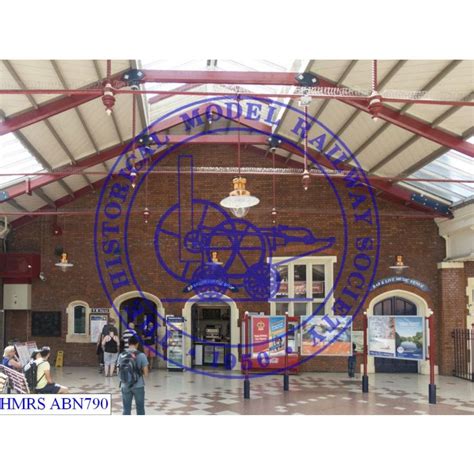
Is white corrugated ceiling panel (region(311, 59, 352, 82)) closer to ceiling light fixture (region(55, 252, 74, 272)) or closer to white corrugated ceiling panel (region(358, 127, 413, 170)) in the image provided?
white corrugated ceiling panel (region(358, 127, 413, 170))

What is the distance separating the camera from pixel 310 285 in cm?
1423

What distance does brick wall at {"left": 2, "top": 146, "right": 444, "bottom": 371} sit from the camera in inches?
561

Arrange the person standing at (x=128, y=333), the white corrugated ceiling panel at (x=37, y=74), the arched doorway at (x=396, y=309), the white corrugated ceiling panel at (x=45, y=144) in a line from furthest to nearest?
the arched doorway at (x=396, y=309) → the person standing at (x=128, y=333) → the white corrugated ceiling panel at (x=45, y=144) → the white corrugated ceiling panel at (x=37, y=74)

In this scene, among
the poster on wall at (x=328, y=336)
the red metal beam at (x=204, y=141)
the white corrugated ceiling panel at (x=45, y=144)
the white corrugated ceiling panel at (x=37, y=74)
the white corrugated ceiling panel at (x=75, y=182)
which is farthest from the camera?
the white corrugated ceiling panel at (x=75, y=182)

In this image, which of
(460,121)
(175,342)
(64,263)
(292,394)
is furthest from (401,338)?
(64,263)

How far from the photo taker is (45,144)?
35.3 feet

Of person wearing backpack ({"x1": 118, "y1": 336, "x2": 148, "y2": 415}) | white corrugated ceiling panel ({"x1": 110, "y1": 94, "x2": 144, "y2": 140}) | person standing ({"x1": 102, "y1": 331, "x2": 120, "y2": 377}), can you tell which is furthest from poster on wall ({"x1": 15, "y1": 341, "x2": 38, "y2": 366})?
person wearing backpack ({"x1": 118, "y1": 336, "x2": 148, "y2": 415})

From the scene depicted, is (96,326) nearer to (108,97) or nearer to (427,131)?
(108,97)

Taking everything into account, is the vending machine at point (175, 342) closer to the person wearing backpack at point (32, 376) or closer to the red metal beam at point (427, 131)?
the person wearing backpack at point (32, 376)

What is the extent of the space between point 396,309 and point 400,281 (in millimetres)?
776

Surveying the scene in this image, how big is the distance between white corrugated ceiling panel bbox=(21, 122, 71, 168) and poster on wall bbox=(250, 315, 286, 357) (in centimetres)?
560

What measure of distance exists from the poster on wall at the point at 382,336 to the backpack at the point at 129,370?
18.8 feet

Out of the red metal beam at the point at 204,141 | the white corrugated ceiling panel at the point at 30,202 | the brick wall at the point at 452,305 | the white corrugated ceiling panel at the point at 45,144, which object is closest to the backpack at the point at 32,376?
the white corrugated ceiling panel at the point at 45,144

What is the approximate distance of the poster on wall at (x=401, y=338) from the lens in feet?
34.0
